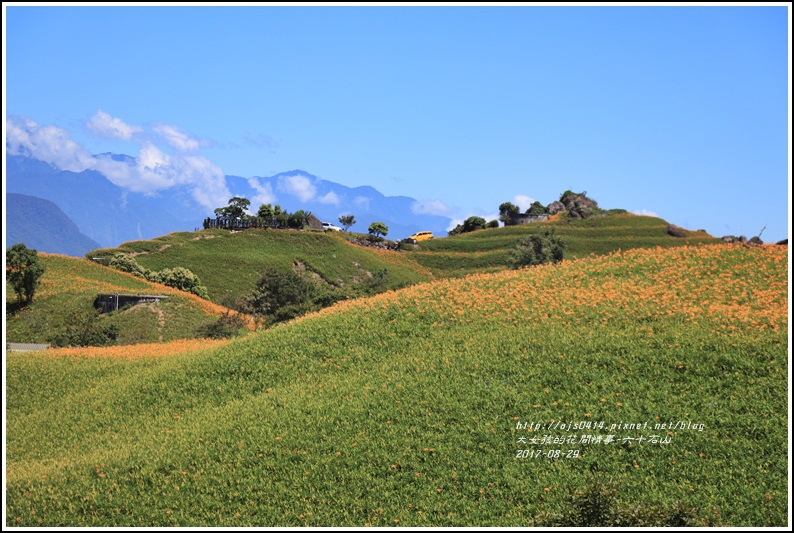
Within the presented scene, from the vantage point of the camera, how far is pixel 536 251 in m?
70.1

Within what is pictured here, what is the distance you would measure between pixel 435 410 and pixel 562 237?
84.7m

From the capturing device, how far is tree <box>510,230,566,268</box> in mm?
66438

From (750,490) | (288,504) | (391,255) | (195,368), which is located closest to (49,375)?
(195,368)

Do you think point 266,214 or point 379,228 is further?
point 379,228

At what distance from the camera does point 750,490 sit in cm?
1562

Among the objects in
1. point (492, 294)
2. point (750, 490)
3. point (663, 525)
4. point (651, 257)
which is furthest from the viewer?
point (651, 257)

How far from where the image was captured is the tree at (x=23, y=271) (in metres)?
53.1

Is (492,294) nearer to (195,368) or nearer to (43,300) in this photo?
(195,368)

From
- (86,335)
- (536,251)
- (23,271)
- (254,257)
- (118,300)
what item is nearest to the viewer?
(86,335)

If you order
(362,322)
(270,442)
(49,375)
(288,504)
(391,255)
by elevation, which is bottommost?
(288,504)

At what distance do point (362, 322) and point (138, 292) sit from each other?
114ft

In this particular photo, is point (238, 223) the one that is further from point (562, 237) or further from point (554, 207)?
point (554, 207)

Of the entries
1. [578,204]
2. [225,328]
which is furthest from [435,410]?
[578,204]

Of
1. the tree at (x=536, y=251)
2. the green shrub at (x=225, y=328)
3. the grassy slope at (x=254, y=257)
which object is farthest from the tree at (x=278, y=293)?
the tree at (x=536, y=251)
